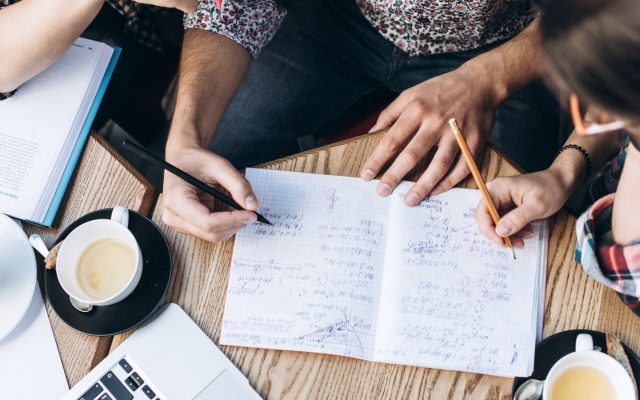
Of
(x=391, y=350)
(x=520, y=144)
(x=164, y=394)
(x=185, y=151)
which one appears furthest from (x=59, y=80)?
(x=520, y=144)

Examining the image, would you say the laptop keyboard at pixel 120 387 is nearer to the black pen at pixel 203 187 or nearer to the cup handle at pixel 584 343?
the black pen at pixel 203 187

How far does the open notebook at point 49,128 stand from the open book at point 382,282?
0.31 metres

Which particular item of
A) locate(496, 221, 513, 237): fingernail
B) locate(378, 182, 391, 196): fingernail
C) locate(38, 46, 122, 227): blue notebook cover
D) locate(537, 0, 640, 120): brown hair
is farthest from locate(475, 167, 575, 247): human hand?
locate(38, 46, 122, 227): blue notebook cover

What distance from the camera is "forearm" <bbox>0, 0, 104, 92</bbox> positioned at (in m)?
0.86

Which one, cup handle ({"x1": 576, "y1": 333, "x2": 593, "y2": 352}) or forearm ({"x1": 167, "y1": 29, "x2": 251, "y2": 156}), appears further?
forearm ({"x1": 167, "y1": 29, "x2": 251, "y2": 156})

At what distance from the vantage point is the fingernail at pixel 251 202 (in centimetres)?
80

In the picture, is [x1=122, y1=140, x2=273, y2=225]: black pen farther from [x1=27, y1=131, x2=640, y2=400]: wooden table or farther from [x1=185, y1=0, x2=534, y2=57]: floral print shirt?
[x1=185, y1=0, x2=534, y2=57]: floral print shirt

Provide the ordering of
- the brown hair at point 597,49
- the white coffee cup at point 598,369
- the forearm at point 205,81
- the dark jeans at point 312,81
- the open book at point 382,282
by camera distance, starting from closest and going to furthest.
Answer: the brown hair at point 597,49 < the white coffee cup at point 598,369 < the open book at point 382,282 < the forearm at point 205,81 < the dark jeans at point 312,81

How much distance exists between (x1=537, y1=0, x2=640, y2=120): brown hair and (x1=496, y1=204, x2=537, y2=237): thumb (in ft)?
0.91

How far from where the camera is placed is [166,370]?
0.80m

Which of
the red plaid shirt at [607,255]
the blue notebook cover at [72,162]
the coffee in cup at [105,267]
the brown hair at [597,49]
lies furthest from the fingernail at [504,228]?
the blue notebook cover at [72,162]

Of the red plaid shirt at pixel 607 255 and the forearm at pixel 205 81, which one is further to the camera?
the forearm at pixel 205 81

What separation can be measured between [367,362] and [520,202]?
322 mm

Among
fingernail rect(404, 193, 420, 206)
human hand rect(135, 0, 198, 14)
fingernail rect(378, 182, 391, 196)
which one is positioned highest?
human hand rect(135, 0, 198, 14)
